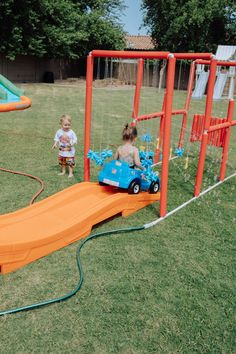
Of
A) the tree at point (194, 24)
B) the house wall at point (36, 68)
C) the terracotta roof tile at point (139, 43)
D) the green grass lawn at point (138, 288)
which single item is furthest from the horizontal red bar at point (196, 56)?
the terracotta roof tile at point (139, 43)

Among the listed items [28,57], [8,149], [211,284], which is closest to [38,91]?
[28,57]

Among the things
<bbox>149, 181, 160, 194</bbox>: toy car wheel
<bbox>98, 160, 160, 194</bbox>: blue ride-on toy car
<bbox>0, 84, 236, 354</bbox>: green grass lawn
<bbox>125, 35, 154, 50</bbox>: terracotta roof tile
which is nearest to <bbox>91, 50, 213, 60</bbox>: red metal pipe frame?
<bbox>98, 160, 160, 194</bbox>: blue ride-on toy car

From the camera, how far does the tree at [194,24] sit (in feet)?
99.2

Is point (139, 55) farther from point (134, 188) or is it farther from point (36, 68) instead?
point (36, 68)

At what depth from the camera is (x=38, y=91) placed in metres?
21.5

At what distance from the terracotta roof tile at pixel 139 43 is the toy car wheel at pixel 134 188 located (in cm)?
3711

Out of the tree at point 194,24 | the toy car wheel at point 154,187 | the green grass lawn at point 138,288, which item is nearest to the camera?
the green grass lawn at point 138,288

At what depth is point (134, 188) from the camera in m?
5.05

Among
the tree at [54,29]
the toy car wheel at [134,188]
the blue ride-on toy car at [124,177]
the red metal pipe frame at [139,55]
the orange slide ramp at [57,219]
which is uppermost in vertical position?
the tree at [54,29]

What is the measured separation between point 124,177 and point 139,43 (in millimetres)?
40610

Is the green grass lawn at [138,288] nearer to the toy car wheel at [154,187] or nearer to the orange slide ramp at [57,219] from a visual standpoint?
the orange slide ramp at [57,219]

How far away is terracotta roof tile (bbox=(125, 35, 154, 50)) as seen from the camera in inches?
1596

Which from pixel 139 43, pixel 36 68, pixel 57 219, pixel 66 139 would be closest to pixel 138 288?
pixel 57 219

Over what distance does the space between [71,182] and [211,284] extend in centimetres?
328
